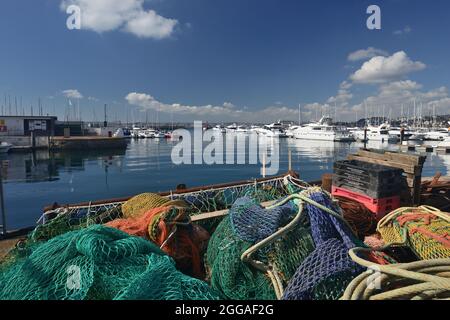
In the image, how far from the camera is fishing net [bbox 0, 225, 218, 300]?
6.60ft

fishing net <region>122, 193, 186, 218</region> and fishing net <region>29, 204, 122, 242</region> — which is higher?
fishing net <region>122, 193, 186, 218</region>

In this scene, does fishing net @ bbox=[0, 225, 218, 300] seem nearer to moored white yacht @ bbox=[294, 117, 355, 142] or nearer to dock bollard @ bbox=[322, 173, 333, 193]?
dock bollard @ bbox=[322, 173, 333, 193]

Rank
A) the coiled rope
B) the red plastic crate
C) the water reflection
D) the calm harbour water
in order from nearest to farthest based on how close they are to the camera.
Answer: the coiled rope
the red plastic crate
the calm harbour water
the water reflection

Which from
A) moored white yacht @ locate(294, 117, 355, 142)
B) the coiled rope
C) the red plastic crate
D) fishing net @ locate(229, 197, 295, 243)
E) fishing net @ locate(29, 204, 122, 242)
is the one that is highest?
moored white yacht @ locate(294, 117, 355, 142)

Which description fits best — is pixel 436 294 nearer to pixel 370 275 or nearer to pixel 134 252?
pixel 370 275

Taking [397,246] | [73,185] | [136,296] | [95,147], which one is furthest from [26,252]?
[95,147]

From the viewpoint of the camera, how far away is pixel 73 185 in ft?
76.9

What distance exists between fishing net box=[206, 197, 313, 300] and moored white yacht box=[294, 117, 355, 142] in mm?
66902

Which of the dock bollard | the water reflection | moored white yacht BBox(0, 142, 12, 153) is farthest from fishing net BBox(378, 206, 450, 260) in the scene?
moored white yacht BBox(0, 142, 12, 153)

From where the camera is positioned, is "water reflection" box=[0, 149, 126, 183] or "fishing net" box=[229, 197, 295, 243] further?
"water reflection" box=[0, 149, 126, 183]

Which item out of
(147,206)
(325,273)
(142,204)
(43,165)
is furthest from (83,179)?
(325,273)

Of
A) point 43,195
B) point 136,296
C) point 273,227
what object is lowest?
point 43,195

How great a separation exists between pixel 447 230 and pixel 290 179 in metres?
3.71

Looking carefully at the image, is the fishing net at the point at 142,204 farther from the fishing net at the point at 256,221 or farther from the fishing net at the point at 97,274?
the fishing net at the point at 97,274
